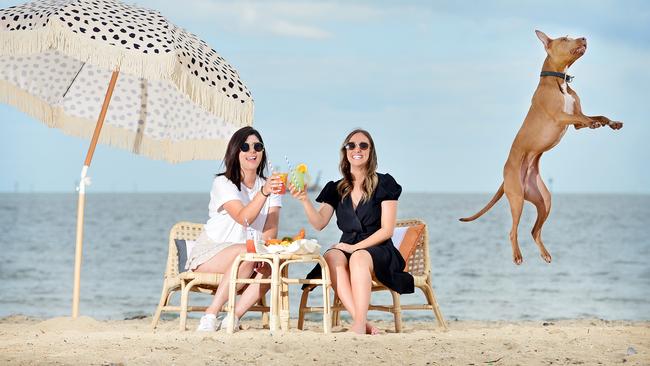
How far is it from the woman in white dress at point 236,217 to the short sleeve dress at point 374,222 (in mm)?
349

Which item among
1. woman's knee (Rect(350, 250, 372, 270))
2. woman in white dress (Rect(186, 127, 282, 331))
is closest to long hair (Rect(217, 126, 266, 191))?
woman in white dress (Rect(186, 127, 282, 331))

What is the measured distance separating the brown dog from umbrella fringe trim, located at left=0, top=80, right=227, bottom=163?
2761 millimetres

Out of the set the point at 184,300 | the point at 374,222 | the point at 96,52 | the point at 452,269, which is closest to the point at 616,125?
the point at 374,222

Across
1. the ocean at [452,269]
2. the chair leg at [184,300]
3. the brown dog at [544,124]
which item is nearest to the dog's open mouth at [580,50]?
the brown dog at [544,124]

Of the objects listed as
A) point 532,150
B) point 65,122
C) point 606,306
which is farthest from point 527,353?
point 606,306

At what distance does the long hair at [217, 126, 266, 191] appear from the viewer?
18.2 feet

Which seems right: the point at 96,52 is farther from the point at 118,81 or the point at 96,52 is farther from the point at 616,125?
the point at 616,125

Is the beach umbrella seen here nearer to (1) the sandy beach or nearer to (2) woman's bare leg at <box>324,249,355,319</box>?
(2) woman's bare leg at <box>324,249,355,319</box>

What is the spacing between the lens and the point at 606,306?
44.5 feet

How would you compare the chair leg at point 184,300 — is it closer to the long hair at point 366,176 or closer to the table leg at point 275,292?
the table leg at point 275,292

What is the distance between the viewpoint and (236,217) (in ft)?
18.2

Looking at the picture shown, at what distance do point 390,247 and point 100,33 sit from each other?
212cm

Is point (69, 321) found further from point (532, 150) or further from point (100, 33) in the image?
point (532, 150)

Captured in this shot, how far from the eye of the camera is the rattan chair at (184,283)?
5.63m
